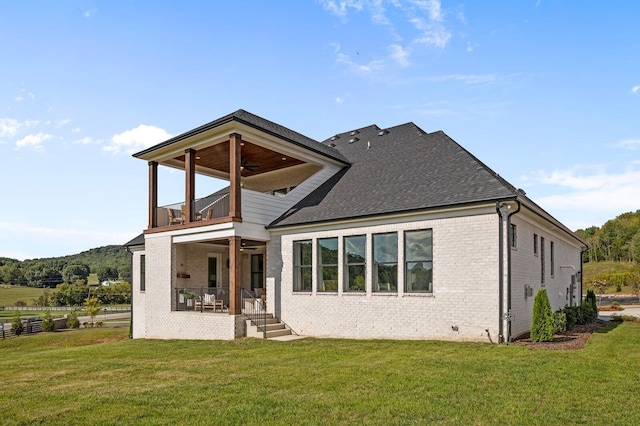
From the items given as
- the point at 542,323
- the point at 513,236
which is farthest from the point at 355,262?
the point at 542,323

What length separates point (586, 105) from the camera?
14.3m

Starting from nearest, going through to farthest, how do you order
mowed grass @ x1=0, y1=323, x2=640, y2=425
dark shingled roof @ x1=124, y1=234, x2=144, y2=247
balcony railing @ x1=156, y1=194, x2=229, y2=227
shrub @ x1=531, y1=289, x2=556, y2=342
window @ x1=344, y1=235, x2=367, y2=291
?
1. mowed grass @ x1=0, y1=323, x2=640, y2=425
2. shrub @ x1=531, y1=289, x2=556, y2=342
3. window @ x1=344, y1=235, x2=367, y2=291
4. balcony railing @ x1=156, y1=194, x2=229, y2=227
5. dark shingled roof @ x1=124, y1=234, x2=144, y2=247

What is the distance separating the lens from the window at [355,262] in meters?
15.9

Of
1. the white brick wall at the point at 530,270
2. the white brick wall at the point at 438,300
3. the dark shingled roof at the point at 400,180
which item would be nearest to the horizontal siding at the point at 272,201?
the dark shingled roof at the point at 400,180

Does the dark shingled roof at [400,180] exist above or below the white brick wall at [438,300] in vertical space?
above

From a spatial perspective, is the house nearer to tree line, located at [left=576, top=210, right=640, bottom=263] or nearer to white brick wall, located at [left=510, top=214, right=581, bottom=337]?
white brick wall, located at [left=510, top=214, right=581, bottom=337]

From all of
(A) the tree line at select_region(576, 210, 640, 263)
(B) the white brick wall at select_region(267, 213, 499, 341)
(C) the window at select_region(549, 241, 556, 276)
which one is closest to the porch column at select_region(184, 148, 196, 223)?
(B) the white brick wall at select_region(267, 213, 499, 341)

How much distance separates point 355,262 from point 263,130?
5.71 metres

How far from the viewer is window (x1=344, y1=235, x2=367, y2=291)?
15.9 m

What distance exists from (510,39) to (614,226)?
102003 millimetres

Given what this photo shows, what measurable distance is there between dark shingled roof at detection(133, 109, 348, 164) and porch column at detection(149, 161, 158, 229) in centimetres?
77

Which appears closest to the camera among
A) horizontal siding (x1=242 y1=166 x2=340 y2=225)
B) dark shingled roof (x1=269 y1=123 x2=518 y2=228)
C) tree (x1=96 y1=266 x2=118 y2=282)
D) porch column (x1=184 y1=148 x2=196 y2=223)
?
dark shingled roof (x1=269 y1=123 x2=518 y2=228)

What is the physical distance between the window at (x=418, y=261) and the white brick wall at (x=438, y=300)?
0.62 feet

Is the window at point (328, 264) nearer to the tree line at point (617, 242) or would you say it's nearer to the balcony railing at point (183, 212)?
the balcony railing at point (183, 212)
